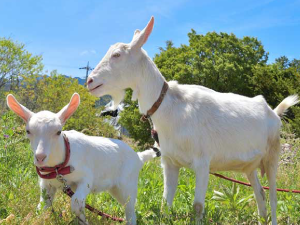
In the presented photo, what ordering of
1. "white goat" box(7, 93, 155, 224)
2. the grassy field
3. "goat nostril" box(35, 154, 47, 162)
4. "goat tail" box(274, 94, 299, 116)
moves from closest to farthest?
"goat nostril" box(35, 154, 47, 162) < "white goat" box(7, 93, 155, 224) < the grassy field < "goat tail" box(274, 94, 299, 116)

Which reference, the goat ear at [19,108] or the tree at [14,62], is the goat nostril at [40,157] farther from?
the tree at [14,62]

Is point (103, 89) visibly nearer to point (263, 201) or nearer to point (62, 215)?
point (62, 215)

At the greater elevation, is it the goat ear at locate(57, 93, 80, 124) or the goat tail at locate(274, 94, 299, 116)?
the goat tail at locate(274, 94, 299, 116)

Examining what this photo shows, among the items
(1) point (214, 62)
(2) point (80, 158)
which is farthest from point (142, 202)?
(1) point (214, 62)

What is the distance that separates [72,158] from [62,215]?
0.50m

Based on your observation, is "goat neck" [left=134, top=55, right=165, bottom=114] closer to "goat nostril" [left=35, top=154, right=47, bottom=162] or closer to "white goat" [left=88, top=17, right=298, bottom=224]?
"white goat" [left=88, top=17, right=298, bottom=224]

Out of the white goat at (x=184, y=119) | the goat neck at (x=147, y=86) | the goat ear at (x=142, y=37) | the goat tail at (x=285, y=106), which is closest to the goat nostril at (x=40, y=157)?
the white goat at (x=184, y=119)

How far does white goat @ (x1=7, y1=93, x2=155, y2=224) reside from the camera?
8.29ft

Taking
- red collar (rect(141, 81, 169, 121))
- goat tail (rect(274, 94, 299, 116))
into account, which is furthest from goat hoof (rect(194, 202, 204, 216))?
goat tail (rect(274, 94, 299, 116))

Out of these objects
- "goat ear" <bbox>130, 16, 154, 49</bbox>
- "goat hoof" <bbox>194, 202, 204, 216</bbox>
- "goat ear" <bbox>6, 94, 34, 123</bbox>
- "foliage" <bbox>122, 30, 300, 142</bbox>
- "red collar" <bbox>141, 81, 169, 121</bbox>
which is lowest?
"goat hoof" <bbox>194, 202, 204, 216</bbox>

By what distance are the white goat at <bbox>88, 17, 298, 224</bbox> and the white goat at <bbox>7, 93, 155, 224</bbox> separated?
14.5 inches

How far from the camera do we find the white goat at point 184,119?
118 inches

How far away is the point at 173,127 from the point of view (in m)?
3.04

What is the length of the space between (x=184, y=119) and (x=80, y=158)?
1.00 meters
